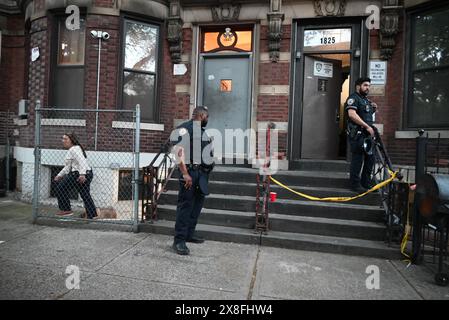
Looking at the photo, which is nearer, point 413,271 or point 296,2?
point 413,271

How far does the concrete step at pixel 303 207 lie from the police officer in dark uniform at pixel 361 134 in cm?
47

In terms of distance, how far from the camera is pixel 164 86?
7.58 m

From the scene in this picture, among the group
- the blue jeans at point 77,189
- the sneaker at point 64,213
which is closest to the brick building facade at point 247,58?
the blue jeans at point 77,189

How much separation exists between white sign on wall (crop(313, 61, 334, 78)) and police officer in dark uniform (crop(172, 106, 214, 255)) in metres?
3.74

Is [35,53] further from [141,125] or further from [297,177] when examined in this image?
[297,177]

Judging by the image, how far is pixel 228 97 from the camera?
750 cm

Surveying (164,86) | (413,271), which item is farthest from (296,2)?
(413,271)

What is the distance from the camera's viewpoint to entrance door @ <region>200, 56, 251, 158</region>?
291 inches

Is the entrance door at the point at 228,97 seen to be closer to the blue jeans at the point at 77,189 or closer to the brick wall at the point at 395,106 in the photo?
the brick wall at the point at 395,106

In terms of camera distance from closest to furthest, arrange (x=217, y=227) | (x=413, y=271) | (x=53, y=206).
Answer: (x=413, y=271) → (x=217, y=227) → (x=53, y=206)

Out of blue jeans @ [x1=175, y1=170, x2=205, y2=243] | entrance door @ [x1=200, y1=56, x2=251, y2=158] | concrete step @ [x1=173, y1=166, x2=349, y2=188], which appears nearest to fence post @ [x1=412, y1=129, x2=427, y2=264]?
concrete step @ [x1=173, y1=166, x2=349, y2=188]

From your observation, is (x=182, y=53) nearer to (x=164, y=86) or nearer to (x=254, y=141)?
(x=164, y=86)

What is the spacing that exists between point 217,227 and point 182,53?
4.24 meters

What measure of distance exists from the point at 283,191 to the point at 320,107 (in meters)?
2.46
